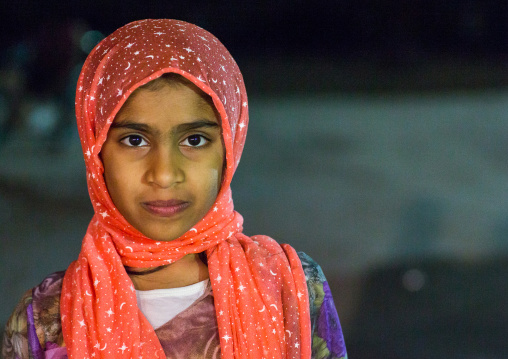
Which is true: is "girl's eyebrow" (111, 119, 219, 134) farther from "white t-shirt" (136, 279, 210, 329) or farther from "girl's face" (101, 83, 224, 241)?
"white t-shirt" (136, 279, 210, 329)

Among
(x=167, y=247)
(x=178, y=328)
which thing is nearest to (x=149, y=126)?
(x=167, y=247)

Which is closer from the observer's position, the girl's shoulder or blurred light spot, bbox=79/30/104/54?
the girl's shoulder

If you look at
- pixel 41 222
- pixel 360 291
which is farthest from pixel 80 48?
pixel 360 291

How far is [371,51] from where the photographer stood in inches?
418

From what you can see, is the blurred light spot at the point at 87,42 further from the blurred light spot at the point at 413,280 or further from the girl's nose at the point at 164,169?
the girl's nose at the point at 164,169

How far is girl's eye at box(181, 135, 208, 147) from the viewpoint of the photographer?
1003 mm

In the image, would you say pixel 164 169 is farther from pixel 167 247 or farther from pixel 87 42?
pixel 87 42

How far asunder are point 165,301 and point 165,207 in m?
0.20

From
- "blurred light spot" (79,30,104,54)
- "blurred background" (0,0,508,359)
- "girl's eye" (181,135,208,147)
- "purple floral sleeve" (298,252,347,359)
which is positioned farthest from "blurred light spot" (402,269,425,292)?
"blurred light spot" (79,30,104,54)

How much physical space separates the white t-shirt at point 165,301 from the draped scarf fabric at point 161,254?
0.14 ft

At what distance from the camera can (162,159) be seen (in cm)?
96

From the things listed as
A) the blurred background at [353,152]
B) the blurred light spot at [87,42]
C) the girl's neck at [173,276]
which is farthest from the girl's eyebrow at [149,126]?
the blurred light spot at [87,42]

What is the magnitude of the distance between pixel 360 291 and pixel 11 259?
1.89 m

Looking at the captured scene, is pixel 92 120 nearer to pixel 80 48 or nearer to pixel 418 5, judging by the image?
pixel 80 48
